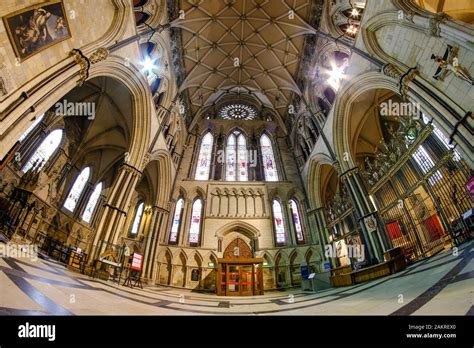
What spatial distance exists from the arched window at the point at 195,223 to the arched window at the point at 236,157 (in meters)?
3.17

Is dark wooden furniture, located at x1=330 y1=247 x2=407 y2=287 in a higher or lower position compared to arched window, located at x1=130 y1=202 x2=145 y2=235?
lower

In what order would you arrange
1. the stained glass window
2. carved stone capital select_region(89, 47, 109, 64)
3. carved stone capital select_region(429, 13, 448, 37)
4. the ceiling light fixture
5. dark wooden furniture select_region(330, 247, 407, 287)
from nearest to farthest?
carved stone capital select_region(429, 13, 448, 37) → dark wooden furniture select_region(330, 247, 407, 287) → carved stone capital select_region(89, 47, 109, 64) → the ceiling light fixture → the stained glass window

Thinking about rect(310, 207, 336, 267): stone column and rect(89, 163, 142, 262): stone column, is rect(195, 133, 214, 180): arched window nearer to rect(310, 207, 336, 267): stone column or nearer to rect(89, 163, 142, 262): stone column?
rect(89, 163, 142, 262): stone column

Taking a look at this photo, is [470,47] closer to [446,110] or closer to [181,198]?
[446,110]

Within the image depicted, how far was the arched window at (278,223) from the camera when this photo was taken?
43.1 ft

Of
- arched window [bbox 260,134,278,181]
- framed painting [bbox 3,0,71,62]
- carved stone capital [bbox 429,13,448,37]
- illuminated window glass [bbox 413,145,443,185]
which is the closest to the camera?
framed painting [bbox 3,0,71,62]

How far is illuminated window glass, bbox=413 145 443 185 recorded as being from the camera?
7531mm

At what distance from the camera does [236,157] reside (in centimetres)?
1741

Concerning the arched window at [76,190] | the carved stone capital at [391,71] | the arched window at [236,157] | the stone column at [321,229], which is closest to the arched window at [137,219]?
the arched window at [76,190]

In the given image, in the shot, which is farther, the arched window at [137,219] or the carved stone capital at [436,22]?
the arched window at [137,219]

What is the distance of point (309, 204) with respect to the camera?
13945 millimetres

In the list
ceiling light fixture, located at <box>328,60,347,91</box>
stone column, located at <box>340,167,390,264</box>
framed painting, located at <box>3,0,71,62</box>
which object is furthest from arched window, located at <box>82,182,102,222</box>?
ceiling light fixture, located at <box>328,60,347,91</box>

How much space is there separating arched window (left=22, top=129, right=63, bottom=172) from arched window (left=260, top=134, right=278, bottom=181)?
44.0 feet

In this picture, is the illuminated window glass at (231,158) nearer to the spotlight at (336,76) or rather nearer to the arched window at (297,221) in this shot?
the arched window at (297,221)
